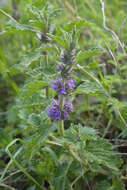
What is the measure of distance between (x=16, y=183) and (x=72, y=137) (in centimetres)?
73

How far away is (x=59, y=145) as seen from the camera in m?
1.47

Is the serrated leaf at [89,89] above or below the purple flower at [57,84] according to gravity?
below

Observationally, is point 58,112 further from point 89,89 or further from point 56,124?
point 89,89

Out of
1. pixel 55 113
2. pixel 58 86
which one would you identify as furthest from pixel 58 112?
pixel 58 86

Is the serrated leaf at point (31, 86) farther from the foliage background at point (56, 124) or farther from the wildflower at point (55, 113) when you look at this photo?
the wildflower at point (55, 113)

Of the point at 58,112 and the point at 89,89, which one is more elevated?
the point at 89,89

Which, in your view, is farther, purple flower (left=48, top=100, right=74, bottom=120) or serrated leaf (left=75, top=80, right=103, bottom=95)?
purple flower (left=48, top=100, right=74, bottom=120)

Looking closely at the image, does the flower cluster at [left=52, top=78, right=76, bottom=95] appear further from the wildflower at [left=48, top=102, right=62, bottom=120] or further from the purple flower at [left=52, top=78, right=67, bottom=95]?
the wildflower at [left=48, top=102, right=62, bottom=120]

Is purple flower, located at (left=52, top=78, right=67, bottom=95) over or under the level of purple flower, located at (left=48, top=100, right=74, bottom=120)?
over

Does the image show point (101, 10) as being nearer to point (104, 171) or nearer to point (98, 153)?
point (98, 153)

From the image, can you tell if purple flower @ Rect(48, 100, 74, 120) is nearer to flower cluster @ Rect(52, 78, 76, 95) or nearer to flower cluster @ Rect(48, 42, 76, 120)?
flower cluster @ Rect(48, 42, 76, 120)

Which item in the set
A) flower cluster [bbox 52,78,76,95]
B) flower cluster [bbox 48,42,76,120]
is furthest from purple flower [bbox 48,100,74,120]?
flower cluster [bbox 52,78,76,95]

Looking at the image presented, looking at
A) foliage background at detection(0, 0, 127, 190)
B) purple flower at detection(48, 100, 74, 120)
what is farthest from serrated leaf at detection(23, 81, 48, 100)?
purple flower at detection(48, 100, 74, 120)

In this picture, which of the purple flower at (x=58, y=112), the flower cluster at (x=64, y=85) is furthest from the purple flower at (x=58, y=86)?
the purple flower at (x=58, y=112)
